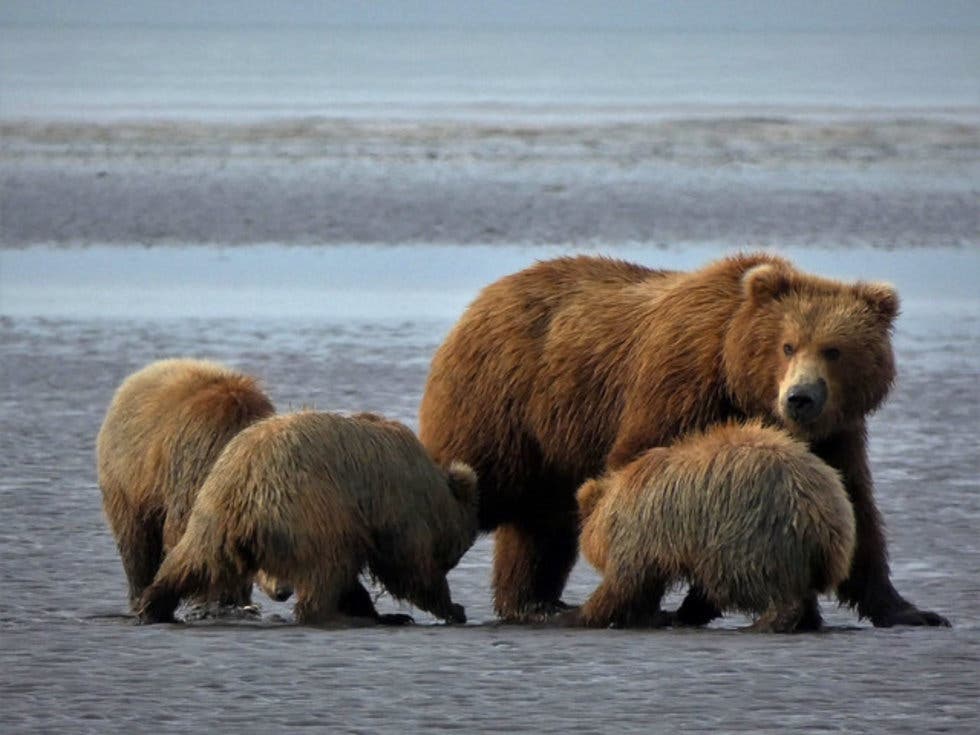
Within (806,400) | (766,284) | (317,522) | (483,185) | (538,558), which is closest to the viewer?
(317,522)

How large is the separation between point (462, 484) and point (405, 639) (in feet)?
2.78

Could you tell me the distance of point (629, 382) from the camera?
24.4ft

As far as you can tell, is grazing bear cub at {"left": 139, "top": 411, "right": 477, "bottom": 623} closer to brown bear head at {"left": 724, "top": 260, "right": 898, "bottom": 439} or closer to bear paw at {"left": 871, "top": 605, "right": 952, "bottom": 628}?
brown bear head at {"left": 724, "top": 260, "right": 898, "bottom": 439}

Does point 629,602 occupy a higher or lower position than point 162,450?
lower

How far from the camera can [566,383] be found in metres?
7.62

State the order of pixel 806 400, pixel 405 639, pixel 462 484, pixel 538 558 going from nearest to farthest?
1. pixel 405 639
2. pixel 806 400
3. pixel 462 484
4. pixel 538 558

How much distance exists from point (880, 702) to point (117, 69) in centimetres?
5204

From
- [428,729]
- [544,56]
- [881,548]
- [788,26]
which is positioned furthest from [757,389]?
[788,26]

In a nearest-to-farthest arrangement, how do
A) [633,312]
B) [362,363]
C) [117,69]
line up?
[633,312] < [362,363] < [117,69]

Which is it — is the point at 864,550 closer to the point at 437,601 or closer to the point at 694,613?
the point at 694,613

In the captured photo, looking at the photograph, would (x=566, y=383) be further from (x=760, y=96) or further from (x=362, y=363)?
(x=760, y=96)

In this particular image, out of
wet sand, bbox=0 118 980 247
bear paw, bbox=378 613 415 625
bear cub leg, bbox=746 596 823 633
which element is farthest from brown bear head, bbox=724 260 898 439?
wet sand, bbox=0 118 980 247

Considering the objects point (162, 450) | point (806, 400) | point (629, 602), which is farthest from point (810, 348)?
point (162, 450)

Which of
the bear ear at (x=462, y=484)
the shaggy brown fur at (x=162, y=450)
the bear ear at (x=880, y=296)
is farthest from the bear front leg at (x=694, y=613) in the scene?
the shaggy brown fur at (x=162, y=450)
